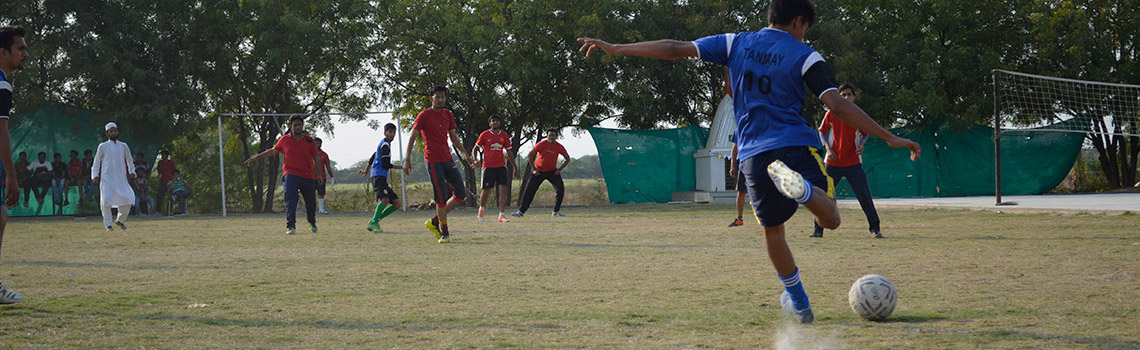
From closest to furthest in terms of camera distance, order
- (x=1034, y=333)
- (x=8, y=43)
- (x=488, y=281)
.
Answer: (x=1034, y=333)
(x=8, y=43)
(x=488, y=281)

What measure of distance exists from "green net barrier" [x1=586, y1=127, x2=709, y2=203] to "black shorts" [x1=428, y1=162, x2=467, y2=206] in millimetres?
15572

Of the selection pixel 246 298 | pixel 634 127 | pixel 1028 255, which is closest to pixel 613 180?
pixel 634 127

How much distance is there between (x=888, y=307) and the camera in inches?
191

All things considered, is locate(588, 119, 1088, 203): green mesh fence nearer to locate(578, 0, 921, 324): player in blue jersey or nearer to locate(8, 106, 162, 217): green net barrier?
locate(8, 106, 162, 217): green net barrier

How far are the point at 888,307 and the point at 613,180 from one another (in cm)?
2247

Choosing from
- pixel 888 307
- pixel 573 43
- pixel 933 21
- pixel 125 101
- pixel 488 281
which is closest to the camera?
pixel 888 307

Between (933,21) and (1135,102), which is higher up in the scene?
(933,21)

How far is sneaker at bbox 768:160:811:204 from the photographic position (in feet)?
14.5

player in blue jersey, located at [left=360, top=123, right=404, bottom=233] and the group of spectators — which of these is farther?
the group of spectators

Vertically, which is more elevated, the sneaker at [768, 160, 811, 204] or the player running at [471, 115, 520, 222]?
the player running at [471, 115, 520, 222]

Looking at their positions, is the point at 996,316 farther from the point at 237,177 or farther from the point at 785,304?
the point at 237,177

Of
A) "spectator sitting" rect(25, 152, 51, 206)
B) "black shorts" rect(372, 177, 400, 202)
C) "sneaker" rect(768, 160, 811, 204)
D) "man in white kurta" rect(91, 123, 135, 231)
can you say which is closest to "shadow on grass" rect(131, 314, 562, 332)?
"sneaker" rect(768, 160, 811, 204)

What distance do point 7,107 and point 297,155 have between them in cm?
765

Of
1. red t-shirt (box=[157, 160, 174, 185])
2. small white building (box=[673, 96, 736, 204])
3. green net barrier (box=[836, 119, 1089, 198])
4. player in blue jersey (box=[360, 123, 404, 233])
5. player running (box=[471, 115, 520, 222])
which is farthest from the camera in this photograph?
green net barrier (box=[836, 119, 1089, 198])
